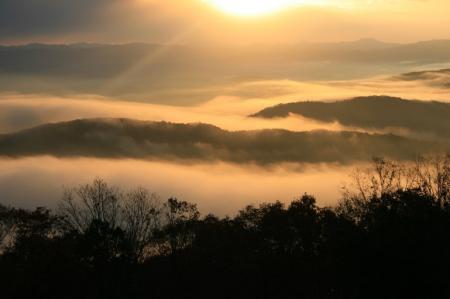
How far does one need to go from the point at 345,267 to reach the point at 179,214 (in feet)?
46.8

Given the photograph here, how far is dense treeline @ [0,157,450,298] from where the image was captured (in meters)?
35.8

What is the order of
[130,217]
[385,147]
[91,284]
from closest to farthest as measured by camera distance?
1. [91,284]
2. [130,217]
3. [385,147]

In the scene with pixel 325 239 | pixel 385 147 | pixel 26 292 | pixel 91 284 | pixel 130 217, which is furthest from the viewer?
pixel 385 147

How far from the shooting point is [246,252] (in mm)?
41375

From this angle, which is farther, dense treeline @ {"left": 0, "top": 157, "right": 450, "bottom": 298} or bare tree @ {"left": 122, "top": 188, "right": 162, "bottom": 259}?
bare tree @ {"left": 122, "top": 188, "right": 162, "bottom": 259}

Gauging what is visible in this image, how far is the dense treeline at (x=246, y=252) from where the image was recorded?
35844 millimetres

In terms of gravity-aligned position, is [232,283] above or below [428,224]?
below

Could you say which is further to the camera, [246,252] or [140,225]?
[140,225]

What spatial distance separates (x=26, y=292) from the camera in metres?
35.7

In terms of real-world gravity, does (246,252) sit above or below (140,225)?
below

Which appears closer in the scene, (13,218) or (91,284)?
(91,284)

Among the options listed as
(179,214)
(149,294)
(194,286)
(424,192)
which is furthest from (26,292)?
(424,192)

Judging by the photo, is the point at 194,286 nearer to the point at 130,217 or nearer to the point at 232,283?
the point at 232,283

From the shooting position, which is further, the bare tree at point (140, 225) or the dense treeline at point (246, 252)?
the bare tree at point (140, 225)
